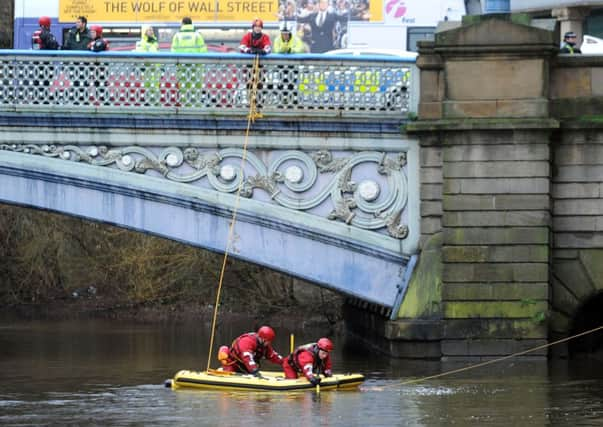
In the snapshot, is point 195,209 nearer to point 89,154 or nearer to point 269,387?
point 89,154

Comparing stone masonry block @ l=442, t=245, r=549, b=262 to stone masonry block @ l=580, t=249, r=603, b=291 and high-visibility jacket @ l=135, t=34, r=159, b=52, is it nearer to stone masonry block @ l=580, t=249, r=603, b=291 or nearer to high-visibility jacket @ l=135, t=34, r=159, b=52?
stone masonry block @ l=580, t=249, r=603, b=291

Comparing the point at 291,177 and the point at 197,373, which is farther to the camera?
the point at 291,177

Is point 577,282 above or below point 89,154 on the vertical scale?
below

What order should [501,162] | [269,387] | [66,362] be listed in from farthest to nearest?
[66,362] → [501,162] → [269,387]

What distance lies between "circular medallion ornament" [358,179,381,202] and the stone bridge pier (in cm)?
70

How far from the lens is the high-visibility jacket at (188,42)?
29.2m

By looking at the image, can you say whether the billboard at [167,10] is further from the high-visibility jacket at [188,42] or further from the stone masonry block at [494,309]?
the stone masonry block at [494,309]

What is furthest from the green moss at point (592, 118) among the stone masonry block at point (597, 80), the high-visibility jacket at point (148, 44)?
the high-visibility jacket at point (148, 44)

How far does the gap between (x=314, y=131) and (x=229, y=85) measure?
4.66 ft

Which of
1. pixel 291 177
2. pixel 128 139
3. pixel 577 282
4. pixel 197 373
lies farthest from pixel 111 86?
pixel 577 282

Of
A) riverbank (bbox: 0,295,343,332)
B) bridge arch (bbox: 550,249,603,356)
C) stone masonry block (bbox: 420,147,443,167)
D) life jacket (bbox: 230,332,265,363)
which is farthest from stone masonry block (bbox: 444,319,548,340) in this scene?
riverbank (bbox: 0,295,343,332)

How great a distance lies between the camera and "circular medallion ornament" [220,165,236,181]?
2803cm

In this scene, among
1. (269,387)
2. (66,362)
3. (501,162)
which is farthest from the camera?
(66,362)

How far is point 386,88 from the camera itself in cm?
2795
